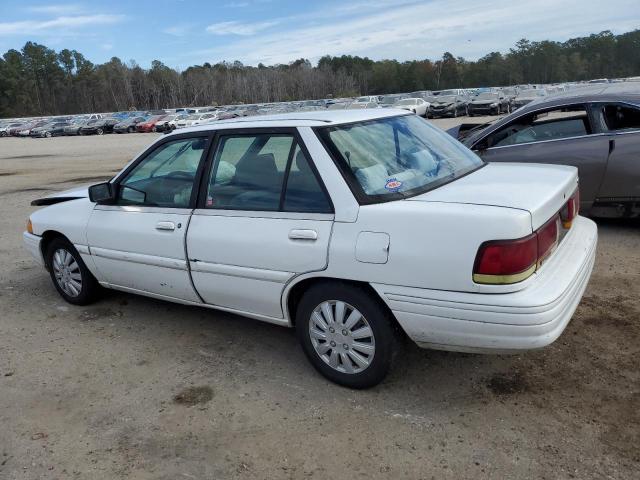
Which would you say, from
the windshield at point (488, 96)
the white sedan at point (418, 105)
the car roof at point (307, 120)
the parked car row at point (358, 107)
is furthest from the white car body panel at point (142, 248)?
the windshield at point (488, 96)

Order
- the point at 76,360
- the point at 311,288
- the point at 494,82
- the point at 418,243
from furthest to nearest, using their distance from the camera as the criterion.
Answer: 1. the point at 494,82
2. the point at 76,360
3. the point at 311,288
4. the point at 418,243

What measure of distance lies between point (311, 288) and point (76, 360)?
1.93 meters

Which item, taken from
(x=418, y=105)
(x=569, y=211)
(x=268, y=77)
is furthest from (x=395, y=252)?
(x=268, y=77)

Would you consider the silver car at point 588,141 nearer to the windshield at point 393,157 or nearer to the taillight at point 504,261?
the windshield at point 393,157

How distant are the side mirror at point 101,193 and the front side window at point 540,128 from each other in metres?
4.39

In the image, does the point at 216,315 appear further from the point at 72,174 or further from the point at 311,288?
the point at 72,174

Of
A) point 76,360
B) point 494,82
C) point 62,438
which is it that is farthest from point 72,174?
point 494,82

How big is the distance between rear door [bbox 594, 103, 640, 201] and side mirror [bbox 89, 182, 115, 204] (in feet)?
16.3

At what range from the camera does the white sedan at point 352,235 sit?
9.14 feet

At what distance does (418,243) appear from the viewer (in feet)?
9.40

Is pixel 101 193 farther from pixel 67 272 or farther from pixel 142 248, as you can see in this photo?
pixel 67 272

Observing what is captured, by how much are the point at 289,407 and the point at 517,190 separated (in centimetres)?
180

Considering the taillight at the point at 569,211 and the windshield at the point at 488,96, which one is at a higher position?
the windshield at the point at 488,96

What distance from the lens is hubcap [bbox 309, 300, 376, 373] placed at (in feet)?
10.5
